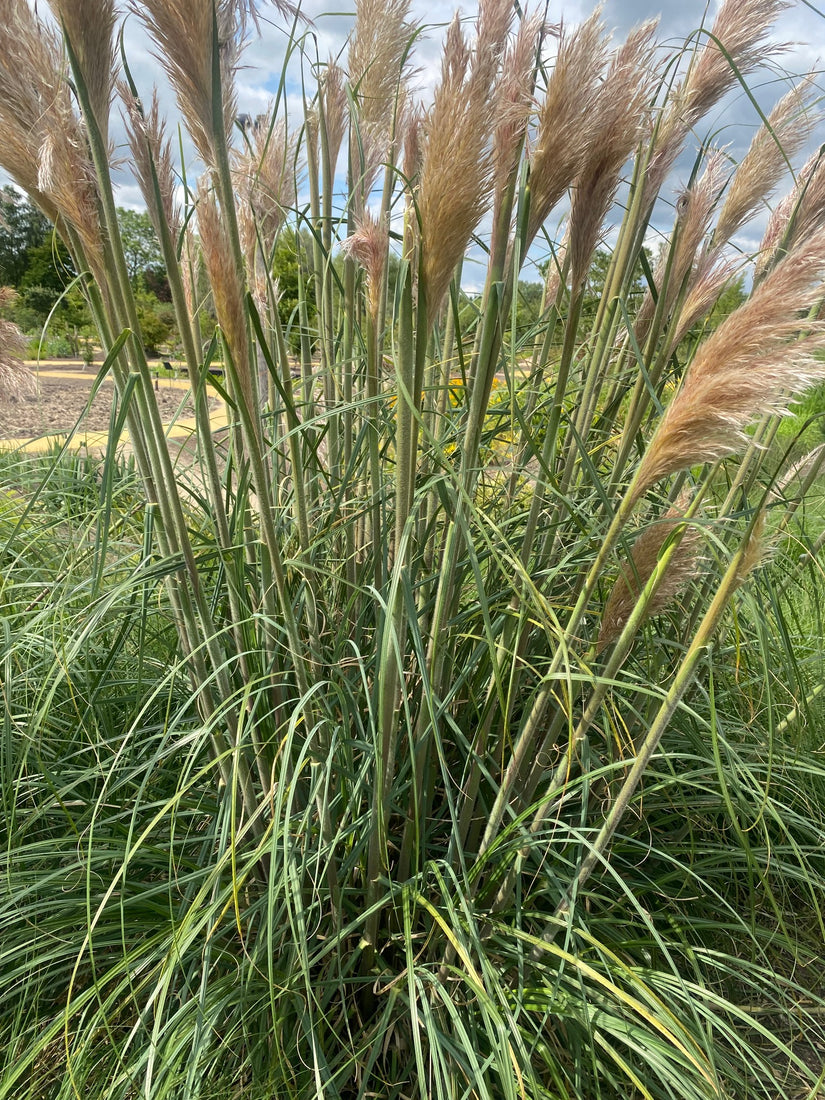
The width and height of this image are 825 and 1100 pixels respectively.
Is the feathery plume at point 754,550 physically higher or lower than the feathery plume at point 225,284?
lower

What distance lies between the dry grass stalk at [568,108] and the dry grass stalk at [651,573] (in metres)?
0.56

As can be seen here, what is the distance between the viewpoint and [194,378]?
124 centimetres

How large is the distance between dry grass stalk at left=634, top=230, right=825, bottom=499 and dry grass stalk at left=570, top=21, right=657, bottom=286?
361 mm

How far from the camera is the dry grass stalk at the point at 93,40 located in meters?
0.87

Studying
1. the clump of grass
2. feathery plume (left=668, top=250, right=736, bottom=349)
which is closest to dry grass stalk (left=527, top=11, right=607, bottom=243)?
the clump of grass

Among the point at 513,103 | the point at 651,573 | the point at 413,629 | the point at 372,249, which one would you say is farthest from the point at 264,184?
the point at 651,573

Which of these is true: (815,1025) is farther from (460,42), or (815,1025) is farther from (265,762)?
(460,42)

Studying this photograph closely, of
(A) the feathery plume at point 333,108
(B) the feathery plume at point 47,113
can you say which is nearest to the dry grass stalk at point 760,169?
(A) the feathery plume at point 333,108

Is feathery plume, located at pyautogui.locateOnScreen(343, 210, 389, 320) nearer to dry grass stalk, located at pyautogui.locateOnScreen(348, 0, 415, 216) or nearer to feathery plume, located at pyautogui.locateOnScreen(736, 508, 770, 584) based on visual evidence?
dry grass stalk, located at pyautogui.locateOnScreen(348, 0, 415, 216)

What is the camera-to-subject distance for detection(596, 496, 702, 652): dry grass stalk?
3.52 ft

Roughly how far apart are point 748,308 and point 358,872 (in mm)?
1405

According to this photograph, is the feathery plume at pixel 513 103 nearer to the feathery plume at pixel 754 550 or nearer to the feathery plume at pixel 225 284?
the feathery plume at pixel 225 284

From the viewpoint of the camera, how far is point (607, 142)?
998mm

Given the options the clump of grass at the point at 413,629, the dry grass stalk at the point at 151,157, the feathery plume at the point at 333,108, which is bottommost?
the clump of grass at the point at 413,629
